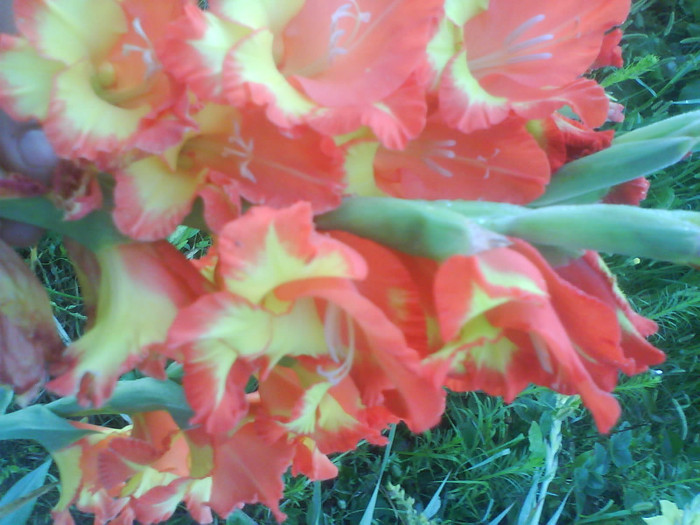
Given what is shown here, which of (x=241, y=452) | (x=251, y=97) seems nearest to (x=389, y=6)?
(x=251, y=97)

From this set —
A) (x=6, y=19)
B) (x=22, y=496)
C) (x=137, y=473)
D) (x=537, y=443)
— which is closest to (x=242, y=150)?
(x=6, y=19)

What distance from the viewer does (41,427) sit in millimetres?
476

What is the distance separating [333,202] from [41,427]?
31cm

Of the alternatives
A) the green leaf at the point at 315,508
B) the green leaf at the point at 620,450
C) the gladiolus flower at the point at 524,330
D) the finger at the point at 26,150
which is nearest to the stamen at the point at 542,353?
the gladiolus flower at the point at 524,330

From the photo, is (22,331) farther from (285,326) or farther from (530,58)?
(530,58)

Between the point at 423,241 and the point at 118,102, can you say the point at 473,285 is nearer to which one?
the point at 423,241

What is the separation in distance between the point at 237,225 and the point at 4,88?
108 mm

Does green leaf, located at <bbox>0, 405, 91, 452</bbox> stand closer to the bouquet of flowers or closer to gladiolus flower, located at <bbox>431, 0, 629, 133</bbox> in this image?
the bouquet of flowers

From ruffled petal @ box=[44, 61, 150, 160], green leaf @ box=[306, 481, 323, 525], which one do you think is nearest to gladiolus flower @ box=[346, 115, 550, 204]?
ruffled petal @ box=[44, 61, 150, 160]

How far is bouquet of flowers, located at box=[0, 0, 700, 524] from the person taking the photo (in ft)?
0.84

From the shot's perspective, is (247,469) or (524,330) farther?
(247,469)

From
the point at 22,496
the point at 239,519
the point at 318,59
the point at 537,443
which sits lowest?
the point at 537,443

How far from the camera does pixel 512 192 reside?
0.32 m

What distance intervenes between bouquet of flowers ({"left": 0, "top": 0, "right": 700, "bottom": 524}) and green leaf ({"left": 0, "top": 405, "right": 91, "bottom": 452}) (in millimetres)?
149
